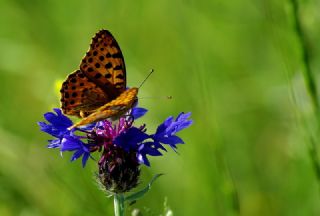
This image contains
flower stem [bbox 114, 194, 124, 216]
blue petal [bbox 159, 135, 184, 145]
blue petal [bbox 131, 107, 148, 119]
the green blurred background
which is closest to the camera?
flower stem [bbox 114, 194, 124, 216]

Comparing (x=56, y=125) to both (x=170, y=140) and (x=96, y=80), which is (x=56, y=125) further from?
(x=170, y=140)

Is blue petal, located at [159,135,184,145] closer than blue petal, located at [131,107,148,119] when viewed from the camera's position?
Yes

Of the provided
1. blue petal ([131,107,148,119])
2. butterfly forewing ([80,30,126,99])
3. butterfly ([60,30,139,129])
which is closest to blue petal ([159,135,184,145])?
butterfly ([60,30,139,129])

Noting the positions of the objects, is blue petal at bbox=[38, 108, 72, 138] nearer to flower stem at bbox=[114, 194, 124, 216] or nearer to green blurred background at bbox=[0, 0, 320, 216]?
flower stem at bbox=[114, 194, 124, 216]

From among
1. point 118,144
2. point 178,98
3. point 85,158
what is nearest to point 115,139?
point 118,144

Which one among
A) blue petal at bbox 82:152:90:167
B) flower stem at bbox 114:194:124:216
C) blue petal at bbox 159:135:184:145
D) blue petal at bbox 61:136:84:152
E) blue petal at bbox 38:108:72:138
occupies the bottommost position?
flower stem at bbox 114:194:124:216

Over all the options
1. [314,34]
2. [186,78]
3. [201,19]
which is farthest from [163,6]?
[314,34]

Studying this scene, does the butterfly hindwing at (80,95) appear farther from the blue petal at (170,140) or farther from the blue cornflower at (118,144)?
the blue petal at (170,140)

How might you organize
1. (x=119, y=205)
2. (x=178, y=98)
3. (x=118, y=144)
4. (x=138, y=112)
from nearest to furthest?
(x=119, y=205) → (x=118, y=144) → (x=138, y=112) → (x=178, y=98)
